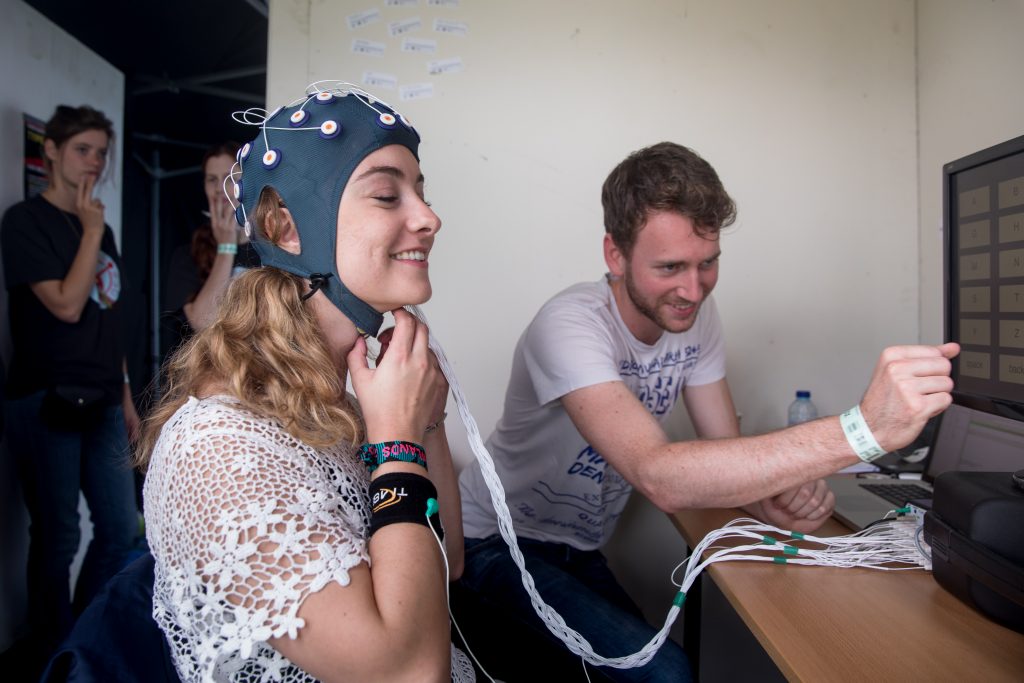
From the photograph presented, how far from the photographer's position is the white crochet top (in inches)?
27.7

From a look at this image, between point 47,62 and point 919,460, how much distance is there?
10.6 feet

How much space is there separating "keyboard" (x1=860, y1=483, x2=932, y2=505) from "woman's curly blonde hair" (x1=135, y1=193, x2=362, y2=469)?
1.06 metres

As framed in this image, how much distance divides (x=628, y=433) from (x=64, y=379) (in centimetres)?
193

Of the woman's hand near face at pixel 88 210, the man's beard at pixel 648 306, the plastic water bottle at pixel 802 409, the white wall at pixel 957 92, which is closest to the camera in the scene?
the man's beard at pixel 648 306

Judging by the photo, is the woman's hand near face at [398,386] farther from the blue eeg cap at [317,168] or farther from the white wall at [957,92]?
the white wall at [957,92]

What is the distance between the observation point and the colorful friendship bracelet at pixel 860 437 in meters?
0.96

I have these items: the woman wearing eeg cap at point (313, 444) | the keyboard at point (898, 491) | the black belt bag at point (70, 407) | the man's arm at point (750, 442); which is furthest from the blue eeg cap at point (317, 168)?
the black belt bag at point (70, 407)

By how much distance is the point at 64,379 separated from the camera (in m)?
2.19

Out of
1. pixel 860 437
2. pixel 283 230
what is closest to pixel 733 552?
pixel 860 437

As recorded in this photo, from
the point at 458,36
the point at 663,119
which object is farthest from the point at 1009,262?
the point at 458,36

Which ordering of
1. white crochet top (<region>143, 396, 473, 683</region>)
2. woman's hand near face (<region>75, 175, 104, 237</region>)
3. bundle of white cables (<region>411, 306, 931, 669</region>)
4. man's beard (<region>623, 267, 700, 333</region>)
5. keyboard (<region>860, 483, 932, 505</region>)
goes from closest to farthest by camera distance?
white crochet top (<region>143, 396, 473, 683</region>) < bundle of white cables (<region>411, 306, 931, 669</region>) < keyboard (<region>860, 483, 932, 505</region>) < man's beard (<region>623, 267, 700, 333</region>) < woman's hand near face (<region>75, 175, 104, 237</region>)

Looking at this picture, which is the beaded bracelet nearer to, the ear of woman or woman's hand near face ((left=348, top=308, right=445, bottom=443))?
woman's hand near face ((left=348, top=308, right=445, bottom=443))

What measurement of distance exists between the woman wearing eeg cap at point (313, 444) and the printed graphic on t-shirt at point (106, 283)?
164 cm

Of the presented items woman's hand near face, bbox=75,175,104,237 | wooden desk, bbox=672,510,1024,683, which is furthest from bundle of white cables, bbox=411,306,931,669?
woman's hand near face, bbox=75,175,104,237
